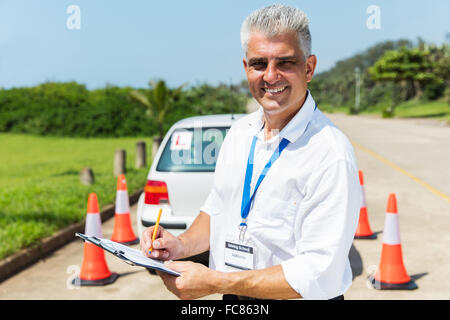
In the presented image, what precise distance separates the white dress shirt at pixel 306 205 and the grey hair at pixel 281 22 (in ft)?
0.74

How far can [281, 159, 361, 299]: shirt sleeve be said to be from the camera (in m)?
Result: 1.56

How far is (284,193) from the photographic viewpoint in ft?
5.49

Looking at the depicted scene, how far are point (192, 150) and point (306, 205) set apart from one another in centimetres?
377

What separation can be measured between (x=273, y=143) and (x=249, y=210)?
25cm

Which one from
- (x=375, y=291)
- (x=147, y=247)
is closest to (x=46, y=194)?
(x=375, y=291)

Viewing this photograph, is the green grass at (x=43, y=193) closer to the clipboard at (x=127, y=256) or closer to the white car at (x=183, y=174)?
the white car at (x=183, y=174)

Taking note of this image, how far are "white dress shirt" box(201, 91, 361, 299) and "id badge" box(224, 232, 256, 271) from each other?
0.02 metres

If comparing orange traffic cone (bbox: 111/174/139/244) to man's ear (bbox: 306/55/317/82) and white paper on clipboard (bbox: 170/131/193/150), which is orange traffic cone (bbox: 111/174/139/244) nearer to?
white paper on clipboard (bbox: 170/131/193/150)

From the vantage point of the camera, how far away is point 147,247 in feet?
6.36

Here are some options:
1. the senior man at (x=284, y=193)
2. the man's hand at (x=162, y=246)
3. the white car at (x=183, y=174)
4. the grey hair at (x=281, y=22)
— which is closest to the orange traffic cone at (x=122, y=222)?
the white car at (x=183, y=174)

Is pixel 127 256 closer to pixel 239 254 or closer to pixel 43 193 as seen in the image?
pixel 239 254

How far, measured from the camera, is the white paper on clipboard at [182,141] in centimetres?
535

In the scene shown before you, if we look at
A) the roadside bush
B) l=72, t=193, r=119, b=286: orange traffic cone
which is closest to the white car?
l=72, t=193, r=119, b=286: orange traffic cone
